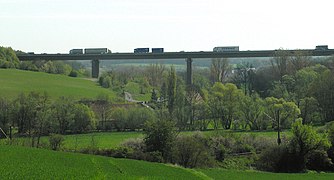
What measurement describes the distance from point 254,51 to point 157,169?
307 feet

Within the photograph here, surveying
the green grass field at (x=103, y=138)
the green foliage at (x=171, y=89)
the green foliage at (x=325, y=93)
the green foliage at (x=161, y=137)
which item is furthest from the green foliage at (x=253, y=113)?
the green foliage at (x=161, y=137)

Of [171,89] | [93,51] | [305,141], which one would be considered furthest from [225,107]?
[93,51]

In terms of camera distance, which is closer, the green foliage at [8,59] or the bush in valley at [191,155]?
the bush in valley at [191,155]

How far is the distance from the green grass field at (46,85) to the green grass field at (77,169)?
5494 cm

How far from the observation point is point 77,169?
26.7 meters

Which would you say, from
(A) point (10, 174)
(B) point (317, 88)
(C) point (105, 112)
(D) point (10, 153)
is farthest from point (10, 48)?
(A) point (10, 174)

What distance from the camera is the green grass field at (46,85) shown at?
302ft

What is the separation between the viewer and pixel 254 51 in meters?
121

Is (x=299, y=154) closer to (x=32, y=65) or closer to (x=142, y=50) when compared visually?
(x=32, y=65)

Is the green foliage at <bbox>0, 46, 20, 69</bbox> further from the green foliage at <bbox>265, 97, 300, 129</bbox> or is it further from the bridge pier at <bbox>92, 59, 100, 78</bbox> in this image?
the green foliage at <bbox>265, 97, 300, 129</bbox>

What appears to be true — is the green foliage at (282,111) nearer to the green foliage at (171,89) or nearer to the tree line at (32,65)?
the green foliage at (171,89)

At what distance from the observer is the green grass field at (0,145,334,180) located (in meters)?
23.5

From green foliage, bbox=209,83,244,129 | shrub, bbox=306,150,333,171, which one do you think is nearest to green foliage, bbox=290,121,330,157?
shrub, bbox=306,150,333,171

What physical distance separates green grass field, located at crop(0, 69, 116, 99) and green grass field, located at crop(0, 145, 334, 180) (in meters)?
54.9
